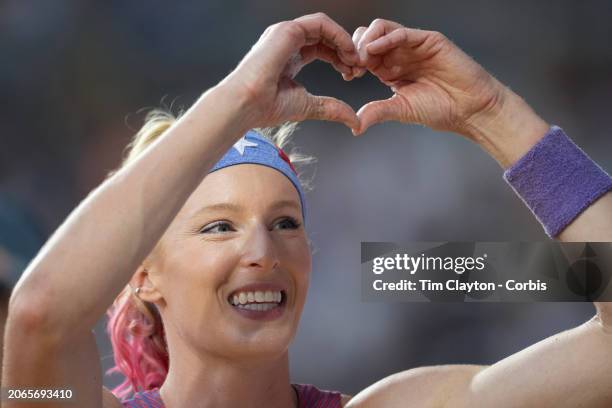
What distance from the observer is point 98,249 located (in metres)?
1.72

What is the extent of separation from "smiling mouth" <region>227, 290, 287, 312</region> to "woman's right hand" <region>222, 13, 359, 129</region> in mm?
455

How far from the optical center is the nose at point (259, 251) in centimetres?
229

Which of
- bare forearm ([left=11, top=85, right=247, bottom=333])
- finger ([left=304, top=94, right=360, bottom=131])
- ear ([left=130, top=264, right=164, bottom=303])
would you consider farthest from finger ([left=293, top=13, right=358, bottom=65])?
ear ([left=130, top=264, right=164, bottom=303])

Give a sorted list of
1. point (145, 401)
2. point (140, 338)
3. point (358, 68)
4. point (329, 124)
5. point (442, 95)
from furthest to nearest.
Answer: point (329, 124), point (140, 338), point (145, 401), point (442, 95), point (358, 68)

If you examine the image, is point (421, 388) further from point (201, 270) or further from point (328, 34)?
point (328, 34)

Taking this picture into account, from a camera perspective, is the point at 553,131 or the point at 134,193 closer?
the point at 134,193

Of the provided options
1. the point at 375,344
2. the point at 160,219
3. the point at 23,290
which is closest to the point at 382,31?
the point at 160,219

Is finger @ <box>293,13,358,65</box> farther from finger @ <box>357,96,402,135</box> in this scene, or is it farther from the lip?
the lip

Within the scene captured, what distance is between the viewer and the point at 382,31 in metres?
2.27

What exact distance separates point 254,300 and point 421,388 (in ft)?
1.65

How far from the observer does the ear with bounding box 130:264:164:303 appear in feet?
8.12

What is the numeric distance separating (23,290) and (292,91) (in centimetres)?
76

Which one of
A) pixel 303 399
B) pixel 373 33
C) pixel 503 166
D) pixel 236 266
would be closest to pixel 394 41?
pixel 373 33

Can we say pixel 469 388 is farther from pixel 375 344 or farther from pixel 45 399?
pixel 375 344
